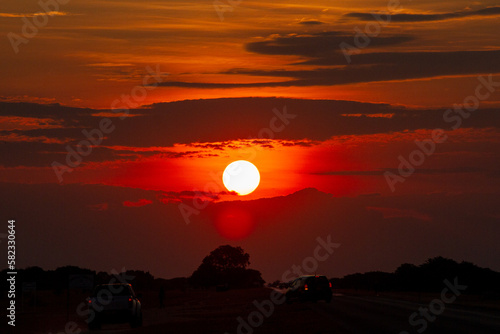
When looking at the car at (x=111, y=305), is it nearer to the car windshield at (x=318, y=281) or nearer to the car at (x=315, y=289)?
the car at (x=315, y=289)

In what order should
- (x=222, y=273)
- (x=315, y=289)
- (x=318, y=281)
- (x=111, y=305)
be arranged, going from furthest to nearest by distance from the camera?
(x=222, y=273) < (x=318, y=281) < (x=315, y=289) < (x=111, y=305)

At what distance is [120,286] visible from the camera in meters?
34.3

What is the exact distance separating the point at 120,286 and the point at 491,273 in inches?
3469

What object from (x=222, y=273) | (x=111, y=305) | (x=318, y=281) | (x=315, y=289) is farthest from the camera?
(x=222, y=273)

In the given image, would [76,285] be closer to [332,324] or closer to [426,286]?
[332,324]

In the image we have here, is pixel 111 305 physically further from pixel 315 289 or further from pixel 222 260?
pixel 222 260

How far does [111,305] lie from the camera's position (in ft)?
111

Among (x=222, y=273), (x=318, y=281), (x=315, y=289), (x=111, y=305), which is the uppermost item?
(x=222, y=273)

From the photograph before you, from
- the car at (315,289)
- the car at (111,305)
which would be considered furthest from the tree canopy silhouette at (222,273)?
the car at (111,305)

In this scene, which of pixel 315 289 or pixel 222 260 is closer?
pixel 315 289

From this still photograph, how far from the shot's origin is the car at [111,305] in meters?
33.7

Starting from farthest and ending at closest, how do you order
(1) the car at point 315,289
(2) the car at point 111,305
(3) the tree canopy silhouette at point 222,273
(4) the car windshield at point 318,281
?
(3) the tree canopy silhouette at point 222,273 → (4) the car windshield at point 318,281 → (1) the car at point 315,289 → (2) the car at point 111,305

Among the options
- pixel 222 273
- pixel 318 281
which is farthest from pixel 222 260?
pixel 318 281

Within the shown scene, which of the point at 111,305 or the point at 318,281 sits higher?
the point at 318,281
